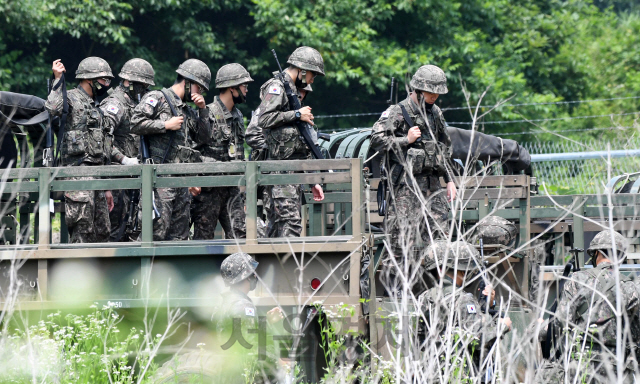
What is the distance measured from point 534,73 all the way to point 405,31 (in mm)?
2869

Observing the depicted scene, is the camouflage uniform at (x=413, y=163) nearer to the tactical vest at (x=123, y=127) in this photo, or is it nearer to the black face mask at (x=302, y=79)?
the black face mask at (x=302, y=79)

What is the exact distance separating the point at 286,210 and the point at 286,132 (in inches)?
26.2

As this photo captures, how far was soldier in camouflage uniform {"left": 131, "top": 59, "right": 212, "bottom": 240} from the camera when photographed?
768cm

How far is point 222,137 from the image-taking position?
8.46 meters

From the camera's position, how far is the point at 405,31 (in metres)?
19.5

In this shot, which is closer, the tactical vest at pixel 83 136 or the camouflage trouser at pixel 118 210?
the tactical vest at pixel 83 136

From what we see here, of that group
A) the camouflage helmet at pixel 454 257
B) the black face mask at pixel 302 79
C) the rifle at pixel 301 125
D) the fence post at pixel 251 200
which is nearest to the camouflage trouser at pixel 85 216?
the fence post at pixel 251 200

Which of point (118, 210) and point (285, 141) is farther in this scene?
point (118, 210)

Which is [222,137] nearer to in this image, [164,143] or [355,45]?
[164,143]

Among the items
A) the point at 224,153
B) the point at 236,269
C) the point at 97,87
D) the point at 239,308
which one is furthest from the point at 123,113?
the point at 239,308

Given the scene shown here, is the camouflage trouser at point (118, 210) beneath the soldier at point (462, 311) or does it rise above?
above

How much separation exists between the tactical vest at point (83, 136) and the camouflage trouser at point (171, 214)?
2.20 ft

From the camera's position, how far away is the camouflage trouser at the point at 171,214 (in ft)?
25.0

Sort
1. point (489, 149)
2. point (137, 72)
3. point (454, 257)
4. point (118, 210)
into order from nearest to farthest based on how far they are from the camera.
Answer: point (454, 257) < point (118, 210) < point (137, 72) < point (489, 149)
